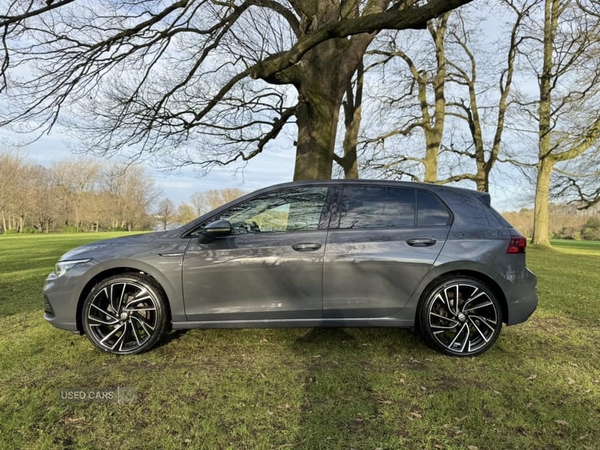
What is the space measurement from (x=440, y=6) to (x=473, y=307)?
367 cm

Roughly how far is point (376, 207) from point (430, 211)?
0.55m

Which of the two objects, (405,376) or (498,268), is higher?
(498,268)

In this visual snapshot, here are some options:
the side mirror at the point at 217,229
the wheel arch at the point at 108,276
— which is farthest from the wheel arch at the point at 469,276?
the wheel arch at the point at 108,276

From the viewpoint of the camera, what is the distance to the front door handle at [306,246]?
3.43 m

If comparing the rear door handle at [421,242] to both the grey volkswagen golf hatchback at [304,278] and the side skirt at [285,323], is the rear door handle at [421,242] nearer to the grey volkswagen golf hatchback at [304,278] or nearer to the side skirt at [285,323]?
the grey volkswagen golf hatchback at [304,278]

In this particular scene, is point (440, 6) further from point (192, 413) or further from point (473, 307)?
point (192, 413)

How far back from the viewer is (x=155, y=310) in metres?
3.45

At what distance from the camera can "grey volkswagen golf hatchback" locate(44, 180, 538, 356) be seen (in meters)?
3.42

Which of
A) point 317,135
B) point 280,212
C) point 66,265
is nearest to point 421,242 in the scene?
point 280,212

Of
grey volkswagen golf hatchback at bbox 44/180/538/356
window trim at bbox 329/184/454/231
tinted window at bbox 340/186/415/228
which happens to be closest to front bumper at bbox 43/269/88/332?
grey volkswagen golf hatchback at bbox 44/180/538/356

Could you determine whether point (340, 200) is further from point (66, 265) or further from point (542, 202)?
point (542, 202)

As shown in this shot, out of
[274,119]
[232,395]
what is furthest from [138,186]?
[232,395]

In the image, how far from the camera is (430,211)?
3674 millimetres

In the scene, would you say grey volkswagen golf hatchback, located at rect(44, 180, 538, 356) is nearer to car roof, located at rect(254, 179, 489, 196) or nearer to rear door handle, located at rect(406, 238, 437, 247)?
rear door handle, located at rect(406, 238, 437, 247)
